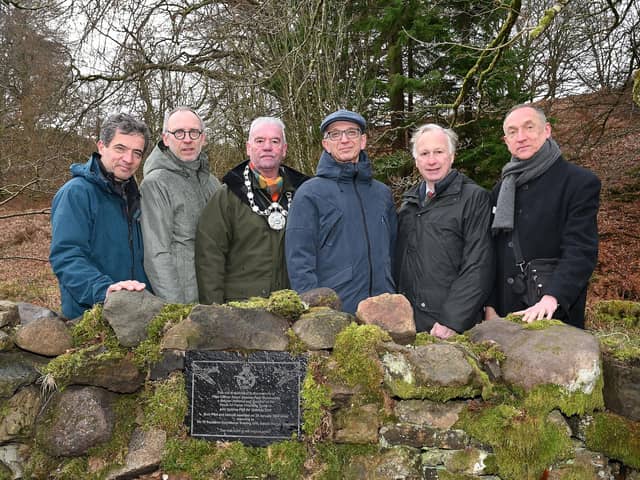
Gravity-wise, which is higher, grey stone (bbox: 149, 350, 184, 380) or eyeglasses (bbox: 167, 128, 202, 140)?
eyeglasses (bbox: 167, 128, 202, 140)

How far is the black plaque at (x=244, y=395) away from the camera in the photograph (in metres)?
2.92

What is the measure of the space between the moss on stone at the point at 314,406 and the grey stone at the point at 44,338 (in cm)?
135

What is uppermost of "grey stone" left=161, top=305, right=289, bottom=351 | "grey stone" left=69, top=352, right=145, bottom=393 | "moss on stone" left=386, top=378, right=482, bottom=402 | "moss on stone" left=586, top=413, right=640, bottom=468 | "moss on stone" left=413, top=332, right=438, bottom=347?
"grey stone" left=161, top=305, right=289, bottom=351

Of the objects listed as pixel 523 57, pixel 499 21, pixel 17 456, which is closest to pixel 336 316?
pixel 17 456

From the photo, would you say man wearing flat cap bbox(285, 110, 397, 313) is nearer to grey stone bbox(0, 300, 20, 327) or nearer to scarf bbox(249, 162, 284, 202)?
scarf bbox(249, 162, 284, 202)

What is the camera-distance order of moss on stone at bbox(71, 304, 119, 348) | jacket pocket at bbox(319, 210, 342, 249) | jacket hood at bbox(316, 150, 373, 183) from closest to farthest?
moss on stone at bbox(71, 304, 119, 348), jacket pocket at bbox(319, 210, 342, 249), jacket hood at bbox(316, 150, 373, 183)

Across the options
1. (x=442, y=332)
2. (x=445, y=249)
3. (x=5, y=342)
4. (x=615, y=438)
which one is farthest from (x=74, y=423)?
(x=615, y=438)

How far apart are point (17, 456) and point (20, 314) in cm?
81

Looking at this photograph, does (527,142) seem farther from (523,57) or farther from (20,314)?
(523,57)

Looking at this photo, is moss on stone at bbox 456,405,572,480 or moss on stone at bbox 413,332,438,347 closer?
moss on stone at bbox 456,405,572,480

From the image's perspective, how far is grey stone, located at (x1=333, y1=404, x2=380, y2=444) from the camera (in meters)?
A: 2.81

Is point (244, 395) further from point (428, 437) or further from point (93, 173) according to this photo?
Answer: point (93, 173)

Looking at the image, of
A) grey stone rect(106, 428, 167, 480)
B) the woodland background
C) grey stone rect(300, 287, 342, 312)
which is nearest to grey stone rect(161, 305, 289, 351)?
grey stone rect(300, 287, 342, 312)

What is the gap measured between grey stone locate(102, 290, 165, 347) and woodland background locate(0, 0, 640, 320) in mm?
4214
